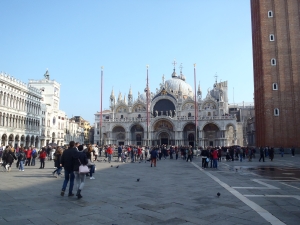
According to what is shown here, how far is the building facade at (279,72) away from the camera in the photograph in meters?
32.1

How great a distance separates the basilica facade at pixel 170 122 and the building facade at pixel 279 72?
1749 cm

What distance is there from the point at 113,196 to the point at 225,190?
3.63 metres

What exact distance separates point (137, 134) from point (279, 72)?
32.6m

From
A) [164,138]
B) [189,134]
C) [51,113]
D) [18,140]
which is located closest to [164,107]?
[164,138]

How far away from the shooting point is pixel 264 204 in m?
6.40

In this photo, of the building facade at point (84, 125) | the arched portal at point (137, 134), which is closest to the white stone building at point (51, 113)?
the arched portal at point (137, 134)

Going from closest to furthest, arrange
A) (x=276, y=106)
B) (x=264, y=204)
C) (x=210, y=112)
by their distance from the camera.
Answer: (x=264, y=204) → (x=276, y=106) → (x=210, y=112)

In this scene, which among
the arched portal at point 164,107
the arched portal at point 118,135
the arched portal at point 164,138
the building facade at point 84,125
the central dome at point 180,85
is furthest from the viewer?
the building facade at point 84,125

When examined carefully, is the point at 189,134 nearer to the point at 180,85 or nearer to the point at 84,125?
the point at 180,85

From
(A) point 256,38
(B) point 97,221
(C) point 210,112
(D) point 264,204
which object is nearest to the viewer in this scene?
(B) point 97,221

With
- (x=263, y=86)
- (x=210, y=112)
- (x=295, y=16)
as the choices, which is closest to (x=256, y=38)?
(x=295, y=16)

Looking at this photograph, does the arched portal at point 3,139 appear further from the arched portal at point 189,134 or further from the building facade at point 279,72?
the building facade at point 279,72

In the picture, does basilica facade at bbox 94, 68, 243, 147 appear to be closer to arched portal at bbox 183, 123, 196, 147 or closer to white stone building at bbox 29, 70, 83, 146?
arched portal at bbox 183, 123, 196, 147

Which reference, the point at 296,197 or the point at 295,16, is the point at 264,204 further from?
the point at 295,16
